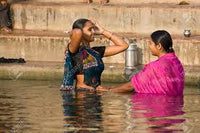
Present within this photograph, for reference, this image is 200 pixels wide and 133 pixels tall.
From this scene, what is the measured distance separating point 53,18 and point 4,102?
6.98 m

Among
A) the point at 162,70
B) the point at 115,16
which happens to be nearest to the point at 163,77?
the point at 162,70

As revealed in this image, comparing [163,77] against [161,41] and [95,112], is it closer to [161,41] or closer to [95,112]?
[161,41]

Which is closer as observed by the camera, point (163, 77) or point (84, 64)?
point (163, 77)

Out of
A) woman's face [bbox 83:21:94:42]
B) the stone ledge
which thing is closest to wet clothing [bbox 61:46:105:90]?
woman's face [bbox 83:21:94:42]

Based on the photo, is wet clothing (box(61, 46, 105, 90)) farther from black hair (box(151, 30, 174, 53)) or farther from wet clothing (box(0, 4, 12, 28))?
wet clothing (box(0, 4, 12, 28))

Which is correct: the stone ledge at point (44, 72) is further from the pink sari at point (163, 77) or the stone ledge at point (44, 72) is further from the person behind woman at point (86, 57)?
the pink sari at point (163, 77)

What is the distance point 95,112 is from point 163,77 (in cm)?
128

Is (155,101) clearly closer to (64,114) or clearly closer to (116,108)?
(116,108)

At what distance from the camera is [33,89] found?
63.4 ft

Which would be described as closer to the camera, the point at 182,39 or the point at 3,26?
the point at 182,39

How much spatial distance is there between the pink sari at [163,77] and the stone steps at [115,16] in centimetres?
659

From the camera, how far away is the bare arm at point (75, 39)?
16.4 m

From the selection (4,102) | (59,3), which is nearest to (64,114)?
(4,102)

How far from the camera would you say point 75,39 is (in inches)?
648
